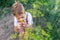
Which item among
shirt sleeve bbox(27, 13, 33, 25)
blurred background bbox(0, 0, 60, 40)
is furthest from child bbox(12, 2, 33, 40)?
blurred background bbox(0, 0, 60, 40)

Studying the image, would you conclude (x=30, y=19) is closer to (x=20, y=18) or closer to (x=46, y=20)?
(x=20, y=18)

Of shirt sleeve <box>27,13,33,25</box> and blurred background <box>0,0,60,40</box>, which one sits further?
shirt sleeve <box>27,13,33,25</box>

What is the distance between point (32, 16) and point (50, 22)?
0.35 metres

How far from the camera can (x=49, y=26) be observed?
3.68 m

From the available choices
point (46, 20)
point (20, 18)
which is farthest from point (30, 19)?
point (46, 20)

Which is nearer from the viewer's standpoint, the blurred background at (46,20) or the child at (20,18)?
the blurred background at (46,20)

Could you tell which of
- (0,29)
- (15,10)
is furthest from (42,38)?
(0,29)

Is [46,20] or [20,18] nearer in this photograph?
[46,20]

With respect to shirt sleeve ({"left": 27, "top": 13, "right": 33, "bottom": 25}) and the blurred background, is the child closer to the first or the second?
shirt sleeve ({"left": 27, "top": 13, "right": 33, "bottom": 25})

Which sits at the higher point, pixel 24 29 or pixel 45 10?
pixel 45 10

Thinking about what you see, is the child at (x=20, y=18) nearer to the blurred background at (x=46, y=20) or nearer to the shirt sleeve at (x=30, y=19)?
the shirt sleeve at (x=30, y=19)

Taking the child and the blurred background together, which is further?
the child

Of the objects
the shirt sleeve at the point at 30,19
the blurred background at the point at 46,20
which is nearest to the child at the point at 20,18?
the shirt sleeve at the point at 30,19

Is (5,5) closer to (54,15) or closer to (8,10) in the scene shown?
(8,10)
